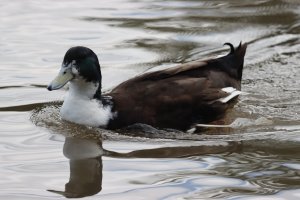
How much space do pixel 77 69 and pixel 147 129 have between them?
2.71 feet

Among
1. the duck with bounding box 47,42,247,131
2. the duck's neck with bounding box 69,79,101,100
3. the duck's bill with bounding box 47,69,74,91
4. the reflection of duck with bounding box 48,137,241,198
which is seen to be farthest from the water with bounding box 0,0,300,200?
the duck's bill with bounding box 47,69,74,91

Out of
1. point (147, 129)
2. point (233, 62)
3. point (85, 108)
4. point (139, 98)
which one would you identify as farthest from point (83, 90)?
point (233, 62)

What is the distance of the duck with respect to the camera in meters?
7.82

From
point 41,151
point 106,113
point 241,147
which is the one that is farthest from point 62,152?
point 241,147

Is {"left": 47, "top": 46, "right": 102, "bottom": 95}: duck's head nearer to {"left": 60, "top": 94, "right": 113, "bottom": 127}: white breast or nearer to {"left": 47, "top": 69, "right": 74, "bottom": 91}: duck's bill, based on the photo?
{"left": 47, "top": 69, "right": 74, "bottom": 91}: duck's bill

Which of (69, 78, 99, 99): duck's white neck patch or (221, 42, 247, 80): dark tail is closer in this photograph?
(69, 78, 99, 99): duck's white neck patch

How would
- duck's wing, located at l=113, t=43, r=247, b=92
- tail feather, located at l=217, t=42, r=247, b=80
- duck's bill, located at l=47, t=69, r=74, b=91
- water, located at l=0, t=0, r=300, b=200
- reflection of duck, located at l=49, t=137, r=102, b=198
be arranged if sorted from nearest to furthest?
reflection of duck, located at l=49, t=137, r=102, b=198 < water, located at l=0, t=0, r=300, b=200 < duck's bill, located at l=47, t=69, r=74, b=91 < duck's wing, located at l=113, t=43, r=247, b=92 < tail feather, located at l=217, t=42, r=247, b=80

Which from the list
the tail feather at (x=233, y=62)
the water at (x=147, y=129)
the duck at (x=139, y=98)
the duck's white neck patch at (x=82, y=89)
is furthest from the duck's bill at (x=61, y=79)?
the tail feather at (x=233, y=62)

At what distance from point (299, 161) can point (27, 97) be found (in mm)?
3201

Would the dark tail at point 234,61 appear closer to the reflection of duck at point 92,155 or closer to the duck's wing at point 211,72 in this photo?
the duck's wing at point 211,72

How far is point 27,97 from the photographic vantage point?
8.99 m

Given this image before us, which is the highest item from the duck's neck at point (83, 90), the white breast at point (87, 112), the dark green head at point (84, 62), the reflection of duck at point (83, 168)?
the dark green head at point (84, 62)

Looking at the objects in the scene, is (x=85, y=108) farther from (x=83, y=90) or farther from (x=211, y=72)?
(x=211, y=72)

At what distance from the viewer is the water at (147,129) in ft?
21.5
